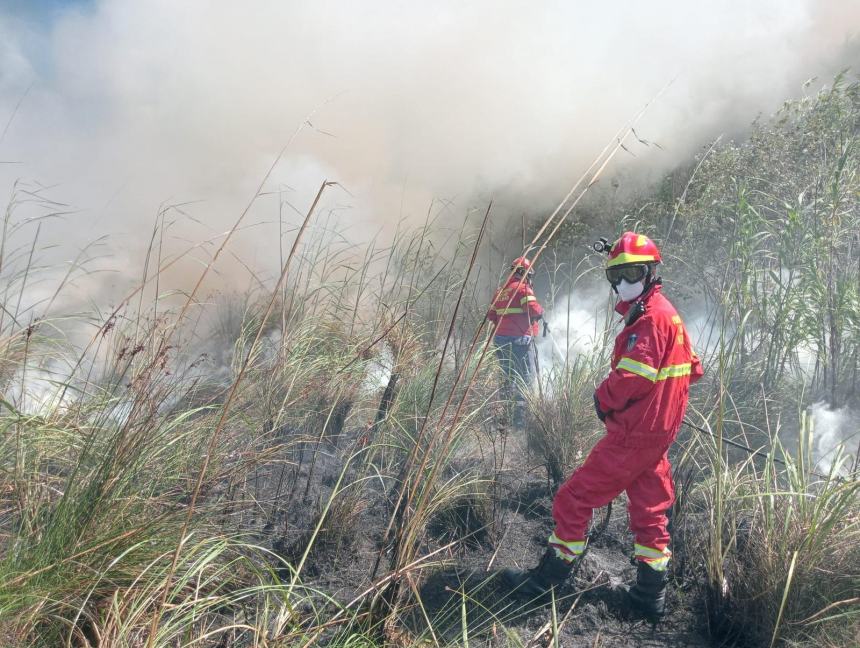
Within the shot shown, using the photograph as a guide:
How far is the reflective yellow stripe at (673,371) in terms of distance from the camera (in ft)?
8.25

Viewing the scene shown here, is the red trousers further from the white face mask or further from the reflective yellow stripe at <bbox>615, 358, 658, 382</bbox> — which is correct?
the white face mask

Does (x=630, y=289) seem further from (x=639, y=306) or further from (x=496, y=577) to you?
(x=496, y=577)

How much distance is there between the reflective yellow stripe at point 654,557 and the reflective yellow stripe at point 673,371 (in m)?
0.67

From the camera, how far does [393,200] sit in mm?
8234

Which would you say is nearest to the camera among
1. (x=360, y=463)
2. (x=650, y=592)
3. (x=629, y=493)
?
(x=650, y=592)

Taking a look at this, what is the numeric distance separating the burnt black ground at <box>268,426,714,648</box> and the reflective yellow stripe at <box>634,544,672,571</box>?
201 millimetres

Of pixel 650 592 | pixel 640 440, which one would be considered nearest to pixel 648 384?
pixel 640 440

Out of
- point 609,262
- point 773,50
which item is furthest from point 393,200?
point 609,262

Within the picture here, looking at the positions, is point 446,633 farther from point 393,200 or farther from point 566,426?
point 393,200

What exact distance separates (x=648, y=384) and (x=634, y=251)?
550mm

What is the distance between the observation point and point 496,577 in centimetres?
264

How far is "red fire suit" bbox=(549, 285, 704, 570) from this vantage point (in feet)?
8.18

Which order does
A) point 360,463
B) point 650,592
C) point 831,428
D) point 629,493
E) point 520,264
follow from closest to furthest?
point 520,264 < point 650,592 < point 629,493 < point 360,463 < point 831,428

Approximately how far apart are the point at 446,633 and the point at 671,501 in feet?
3.39
